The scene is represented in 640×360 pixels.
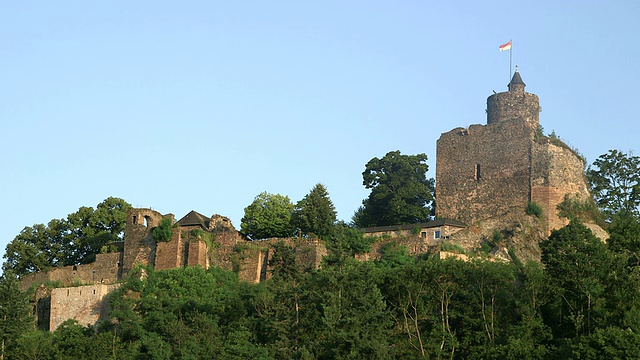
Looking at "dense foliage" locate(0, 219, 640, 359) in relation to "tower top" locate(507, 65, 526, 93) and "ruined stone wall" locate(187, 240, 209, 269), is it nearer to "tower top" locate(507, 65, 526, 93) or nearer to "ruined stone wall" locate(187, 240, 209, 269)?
"ruined stone wall" locate(187, 240, 209, 269)

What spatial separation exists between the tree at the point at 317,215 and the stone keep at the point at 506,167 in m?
5.50

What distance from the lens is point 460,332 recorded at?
167 ft

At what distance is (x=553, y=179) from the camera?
6094cm

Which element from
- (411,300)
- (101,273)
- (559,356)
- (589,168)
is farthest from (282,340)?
(589,168)

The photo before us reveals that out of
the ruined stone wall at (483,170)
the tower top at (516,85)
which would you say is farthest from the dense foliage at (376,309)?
the tower top at (516,85)

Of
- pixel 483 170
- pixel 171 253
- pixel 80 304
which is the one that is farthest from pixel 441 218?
pixel 80 304

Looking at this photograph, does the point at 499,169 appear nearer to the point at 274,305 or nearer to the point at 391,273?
the point at 391,273

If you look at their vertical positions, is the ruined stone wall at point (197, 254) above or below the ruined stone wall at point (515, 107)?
below

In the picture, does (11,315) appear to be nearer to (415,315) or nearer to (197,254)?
(197,254)

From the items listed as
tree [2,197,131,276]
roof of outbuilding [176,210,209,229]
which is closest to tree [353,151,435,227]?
roof of outbuilding [176,210,209,229]

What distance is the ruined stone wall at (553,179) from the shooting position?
60.5 m

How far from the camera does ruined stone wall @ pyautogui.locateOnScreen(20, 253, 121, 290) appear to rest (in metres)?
63.6

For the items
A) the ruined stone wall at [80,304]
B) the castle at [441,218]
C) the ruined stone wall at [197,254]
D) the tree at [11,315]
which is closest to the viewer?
the tree at [11,315]

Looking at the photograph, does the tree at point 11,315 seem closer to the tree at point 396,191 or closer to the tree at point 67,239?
the tree at point 67,239
